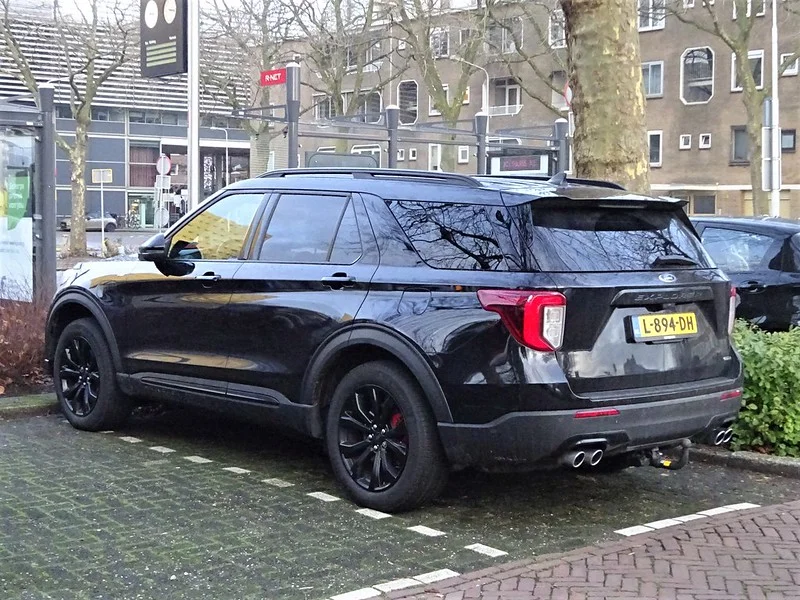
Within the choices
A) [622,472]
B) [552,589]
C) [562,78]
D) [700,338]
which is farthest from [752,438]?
[562,78]

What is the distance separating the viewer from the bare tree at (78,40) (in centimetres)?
3678

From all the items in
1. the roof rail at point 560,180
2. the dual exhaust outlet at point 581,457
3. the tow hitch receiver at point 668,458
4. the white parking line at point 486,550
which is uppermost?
the roof rail at point 560,180

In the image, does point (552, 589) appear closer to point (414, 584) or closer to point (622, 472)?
point (414, 584)

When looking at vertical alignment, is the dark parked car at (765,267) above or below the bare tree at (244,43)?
below

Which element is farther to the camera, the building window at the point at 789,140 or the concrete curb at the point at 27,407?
the building window at the point at 789,140

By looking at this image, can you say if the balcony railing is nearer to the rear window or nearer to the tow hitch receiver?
the rear window

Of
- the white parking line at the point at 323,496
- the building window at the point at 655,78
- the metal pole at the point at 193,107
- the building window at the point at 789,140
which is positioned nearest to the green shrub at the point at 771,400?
the white parking line at the point at 323,496

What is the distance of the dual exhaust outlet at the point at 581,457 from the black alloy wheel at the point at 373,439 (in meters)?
0.85

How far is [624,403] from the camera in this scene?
5.28 meters

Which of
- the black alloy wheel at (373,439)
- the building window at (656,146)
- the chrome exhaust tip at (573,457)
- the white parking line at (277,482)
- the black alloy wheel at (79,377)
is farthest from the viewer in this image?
the building window at (656,146)

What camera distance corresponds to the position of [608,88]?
8820 mm

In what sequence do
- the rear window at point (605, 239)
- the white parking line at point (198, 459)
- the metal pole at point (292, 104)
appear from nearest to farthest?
1. the rear window at point (605, 239)
2. the white parking line at point (198, 459)
3. the metal pole at point (292, 104)

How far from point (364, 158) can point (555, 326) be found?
12.7m

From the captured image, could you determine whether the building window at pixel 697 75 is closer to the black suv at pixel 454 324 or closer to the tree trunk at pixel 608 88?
the tree trunk at pixel 608 88
